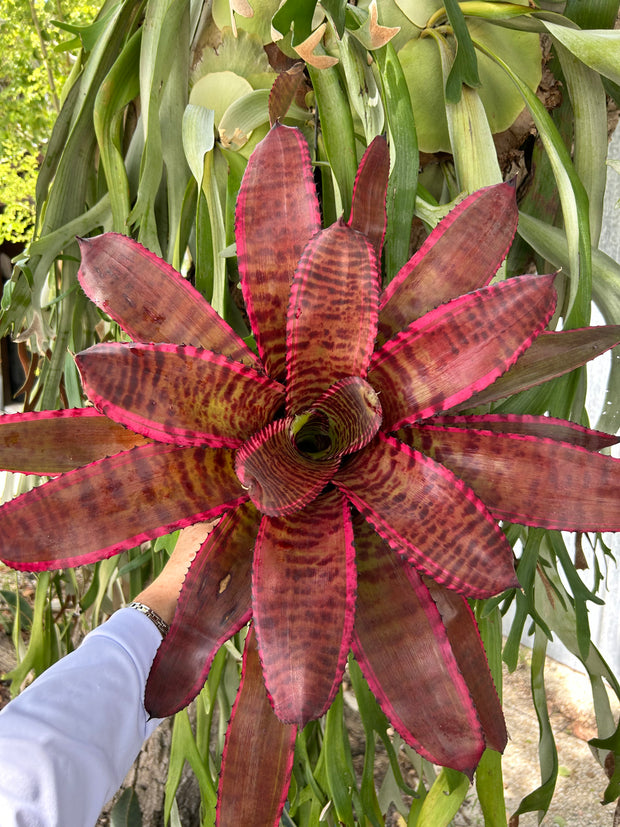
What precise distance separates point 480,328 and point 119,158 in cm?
43

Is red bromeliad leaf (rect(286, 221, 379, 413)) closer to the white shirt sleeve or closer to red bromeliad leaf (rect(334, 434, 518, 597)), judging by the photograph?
red bromeliad leaf (rect(334, 434, 518, 597))

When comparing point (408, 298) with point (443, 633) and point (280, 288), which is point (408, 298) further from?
point (443, 633)

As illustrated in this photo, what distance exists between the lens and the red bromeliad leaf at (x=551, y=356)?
1.32ft

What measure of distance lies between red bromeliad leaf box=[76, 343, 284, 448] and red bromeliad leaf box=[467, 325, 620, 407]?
0.14m

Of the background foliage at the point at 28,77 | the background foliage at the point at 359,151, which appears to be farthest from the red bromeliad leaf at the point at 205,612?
the background foliage at the point at 28,77

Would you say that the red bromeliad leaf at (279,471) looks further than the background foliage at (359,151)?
No

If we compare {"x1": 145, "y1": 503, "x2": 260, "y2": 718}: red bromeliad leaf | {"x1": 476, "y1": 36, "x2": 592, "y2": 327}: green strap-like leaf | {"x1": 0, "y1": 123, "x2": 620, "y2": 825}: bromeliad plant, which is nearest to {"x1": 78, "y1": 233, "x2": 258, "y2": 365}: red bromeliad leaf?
{"x1": 0, "y1": 123, "x2": 620, "y2": 825}: bromeliad plant

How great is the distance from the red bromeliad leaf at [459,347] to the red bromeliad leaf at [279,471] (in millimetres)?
50

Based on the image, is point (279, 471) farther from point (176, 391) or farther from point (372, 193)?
point (372, 193)

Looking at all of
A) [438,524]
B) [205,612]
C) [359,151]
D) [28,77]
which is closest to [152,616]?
[205,612]

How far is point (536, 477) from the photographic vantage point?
0.36m

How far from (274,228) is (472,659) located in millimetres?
279

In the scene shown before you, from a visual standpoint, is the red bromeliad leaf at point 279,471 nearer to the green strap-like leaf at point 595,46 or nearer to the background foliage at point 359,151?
the background foliage at point 359,151

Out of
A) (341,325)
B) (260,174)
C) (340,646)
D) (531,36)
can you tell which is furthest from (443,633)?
(531,36)
